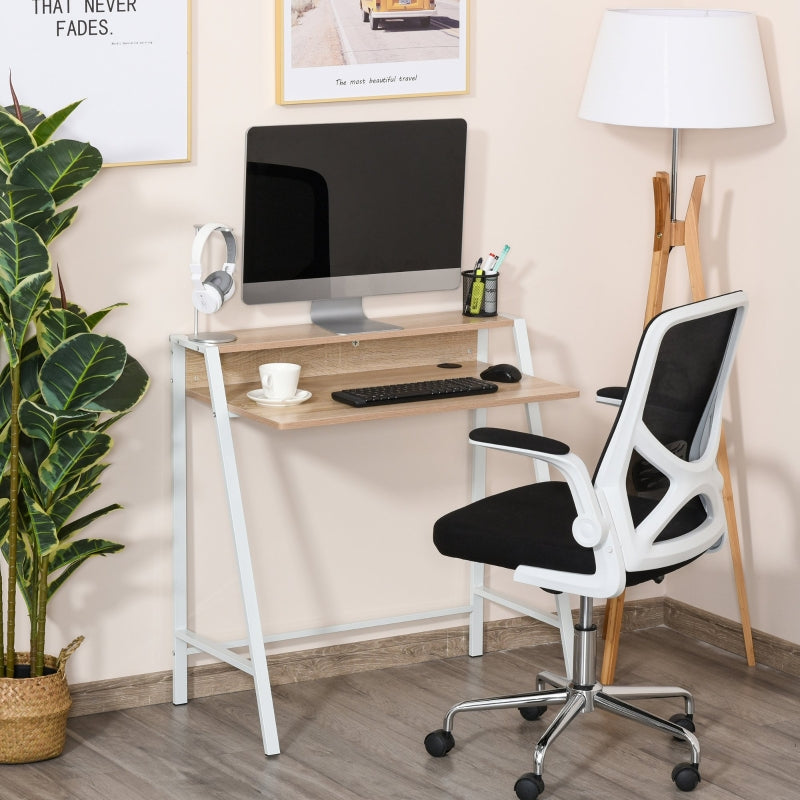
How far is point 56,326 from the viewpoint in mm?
3035

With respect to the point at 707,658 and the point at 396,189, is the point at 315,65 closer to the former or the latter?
the point at 396,189

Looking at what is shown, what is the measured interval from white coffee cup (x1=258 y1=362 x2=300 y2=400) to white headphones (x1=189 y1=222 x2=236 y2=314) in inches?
8.0

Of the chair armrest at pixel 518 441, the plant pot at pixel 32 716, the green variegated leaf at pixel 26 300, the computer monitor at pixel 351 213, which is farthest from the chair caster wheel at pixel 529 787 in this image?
the green variegated leaf at pixel 26 300

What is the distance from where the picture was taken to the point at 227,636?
3697 mm

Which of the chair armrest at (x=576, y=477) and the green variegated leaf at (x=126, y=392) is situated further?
the green variegated leaf at (x=126, y=392)

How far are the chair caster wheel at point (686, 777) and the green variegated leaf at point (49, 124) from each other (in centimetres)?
194

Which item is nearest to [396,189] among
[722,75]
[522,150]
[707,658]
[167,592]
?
[522,150]

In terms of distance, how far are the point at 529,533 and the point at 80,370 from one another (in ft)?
3.31

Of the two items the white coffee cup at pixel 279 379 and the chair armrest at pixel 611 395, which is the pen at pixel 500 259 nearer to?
the chair armrest at pixel 611 395

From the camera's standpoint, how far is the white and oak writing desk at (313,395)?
3.23m

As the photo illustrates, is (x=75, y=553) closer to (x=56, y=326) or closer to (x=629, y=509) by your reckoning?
(x=56, y=326)

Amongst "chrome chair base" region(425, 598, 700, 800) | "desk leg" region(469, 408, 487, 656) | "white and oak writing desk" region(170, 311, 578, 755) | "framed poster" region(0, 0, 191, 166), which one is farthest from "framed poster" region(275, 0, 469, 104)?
"chrome chair base" region(425, 598, 700, 800)

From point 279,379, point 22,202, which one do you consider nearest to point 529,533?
point 279,379

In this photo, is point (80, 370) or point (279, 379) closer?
point (80, 370)
